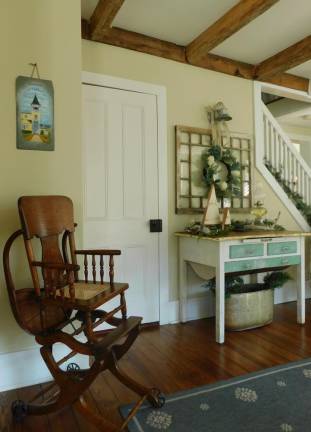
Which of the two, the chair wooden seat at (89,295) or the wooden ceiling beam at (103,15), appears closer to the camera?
the chair wooden seat at (89,295)

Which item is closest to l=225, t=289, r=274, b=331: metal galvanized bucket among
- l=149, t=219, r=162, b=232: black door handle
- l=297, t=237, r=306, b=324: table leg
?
l=297, t=237, r=306, b=324: table leg

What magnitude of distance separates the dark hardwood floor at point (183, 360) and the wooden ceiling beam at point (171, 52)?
8.45ft

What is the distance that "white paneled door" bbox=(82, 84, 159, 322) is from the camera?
2688 mm

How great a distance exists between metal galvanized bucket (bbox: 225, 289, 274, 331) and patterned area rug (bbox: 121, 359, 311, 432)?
0.77 metres

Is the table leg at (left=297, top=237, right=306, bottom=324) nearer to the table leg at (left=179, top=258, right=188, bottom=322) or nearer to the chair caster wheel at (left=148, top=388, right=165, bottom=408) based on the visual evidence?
the table leg at (left=179, top=258, right=188, bottom=322)

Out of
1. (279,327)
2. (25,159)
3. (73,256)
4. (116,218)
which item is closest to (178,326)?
(279,327)

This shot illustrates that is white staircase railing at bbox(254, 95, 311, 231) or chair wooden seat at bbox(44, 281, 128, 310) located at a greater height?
white staircase railing at bbox(254, 95, 311, 231)

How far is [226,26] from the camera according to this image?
2.55 metres

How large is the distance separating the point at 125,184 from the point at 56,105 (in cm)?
97

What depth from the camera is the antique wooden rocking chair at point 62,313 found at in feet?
4.86

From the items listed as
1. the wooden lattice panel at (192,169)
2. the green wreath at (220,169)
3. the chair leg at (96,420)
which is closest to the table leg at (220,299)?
the wooden lattice panel at (192,169)

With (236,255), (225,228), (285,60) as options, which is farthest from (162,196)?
(285,60)

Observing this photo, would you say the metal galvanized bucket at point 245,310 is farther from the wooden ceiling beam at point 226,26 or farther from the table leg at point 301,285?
the wooden ceiling beam at point 226,26

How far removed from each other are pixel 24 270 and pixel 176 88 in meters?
2.18
